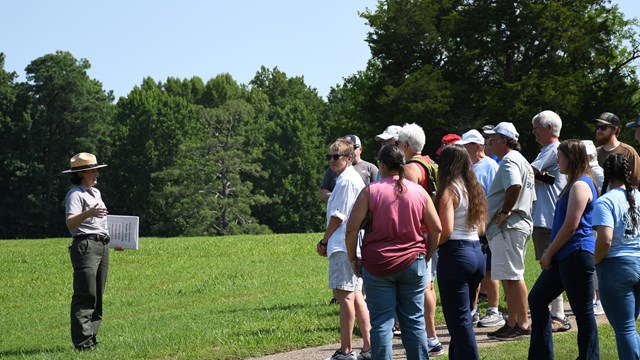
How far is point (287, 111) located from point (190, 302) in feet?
234

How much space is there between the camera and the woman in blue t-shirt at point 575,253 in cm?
708

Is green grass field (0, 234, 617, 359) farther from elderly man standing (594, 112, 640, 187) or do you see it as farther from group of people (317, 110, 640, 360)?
elderly man standing (594, 112, 640, 187)

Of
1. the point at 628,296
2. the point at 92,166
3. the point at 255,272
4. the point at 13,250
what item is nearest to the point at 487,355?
the point at 628,296

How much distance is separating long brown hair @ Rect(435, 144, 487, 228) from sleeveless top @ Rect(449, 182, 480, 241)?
3cm

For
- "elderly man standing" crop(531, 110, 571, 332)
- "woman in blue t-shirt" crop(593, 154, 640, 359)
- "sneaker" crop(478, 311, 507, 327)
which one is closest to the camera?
"woman in blue t-shirt" crop(593, 154, 640, 359)

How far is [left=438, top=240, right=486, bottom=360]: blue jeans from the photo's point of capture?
285 inches

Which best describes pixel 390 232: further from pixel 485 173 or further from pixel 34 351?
pixel 34 351

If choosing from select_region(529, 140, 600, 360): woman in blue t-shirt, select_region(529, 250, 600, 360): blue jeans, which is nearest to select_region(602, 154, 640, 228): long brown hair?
select_region(529, 140, 600, 360): woman in blue t-shirt

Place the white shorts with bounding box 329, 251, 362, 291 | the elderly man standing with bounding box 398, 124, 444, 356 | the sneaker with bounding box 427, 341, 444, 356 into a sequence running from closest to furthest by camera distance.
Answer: the elderly man standing with bounding box 398, 124, 444, 356
the white shorts with bounding box 329, 251, 362, 291
the sneaker with bounding box 427, 341, 444, 356

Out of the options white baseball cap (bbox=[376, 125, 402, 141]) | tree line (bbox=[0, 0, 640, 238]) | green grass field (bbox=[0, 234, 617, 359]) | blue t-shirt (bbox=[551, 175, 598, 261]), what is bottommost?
green grass field (bbox=[0, 234, 617, 359])

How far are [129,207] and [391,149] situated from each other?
2626 inches

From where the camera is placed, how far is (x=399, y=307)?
7105mm

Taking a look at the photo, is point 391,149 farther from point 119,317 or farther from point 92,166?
point 119,317

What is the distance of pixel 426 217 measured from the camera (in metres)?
7.09
